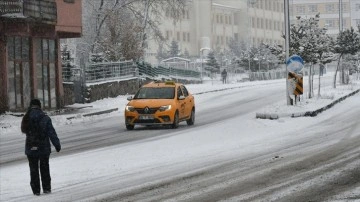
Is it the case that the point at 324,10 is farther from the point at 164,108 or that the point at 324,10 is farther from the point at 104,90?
the point at 164,108

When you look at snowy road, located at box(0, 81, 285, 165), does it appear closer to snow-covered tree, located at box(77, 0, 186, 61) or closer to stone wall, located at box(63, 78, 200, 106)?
stone wall, located at box(63, 78, 200, 106)

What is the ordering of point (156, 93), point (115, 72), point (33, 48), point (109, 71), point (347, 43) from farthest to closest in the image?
point (115, 72) < point (109, 71) < point (347, 43) < point (33, 48) < point (156, 93)

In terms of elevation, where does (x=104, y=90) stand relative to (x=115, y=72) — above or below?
below

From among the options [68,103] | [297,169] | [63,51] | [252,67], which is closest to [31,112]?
[297,169]

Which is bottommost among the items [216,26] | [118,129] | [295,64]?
[118,129]

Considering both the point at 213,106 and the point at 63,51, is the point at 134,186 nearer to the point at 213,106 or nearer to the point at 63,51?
the point at 213,106

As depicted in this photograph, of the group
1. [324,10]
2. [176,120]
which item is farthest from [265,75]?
[324,10]

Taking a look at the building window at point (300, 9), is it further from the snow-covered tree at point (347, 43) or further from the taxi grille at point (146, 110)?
the taxi grille at point (146, 110)

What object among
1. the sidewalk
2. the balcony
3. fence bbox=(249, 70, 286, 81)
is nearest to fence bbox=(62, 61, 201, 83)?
the balcony

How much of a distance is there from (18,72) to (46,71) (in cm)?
305

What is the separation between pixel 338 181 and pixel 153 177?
360 cm

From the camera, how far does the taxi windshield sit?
93.6 ft

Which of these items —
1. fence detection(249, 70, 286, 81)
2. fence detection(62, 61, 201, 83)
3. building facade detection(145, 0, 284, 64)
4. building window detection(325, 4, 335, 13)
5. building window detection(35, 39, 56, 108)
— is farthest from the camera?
building window detection(325, 4, 335, 13)

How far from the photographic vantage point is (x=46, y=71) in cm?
4250
